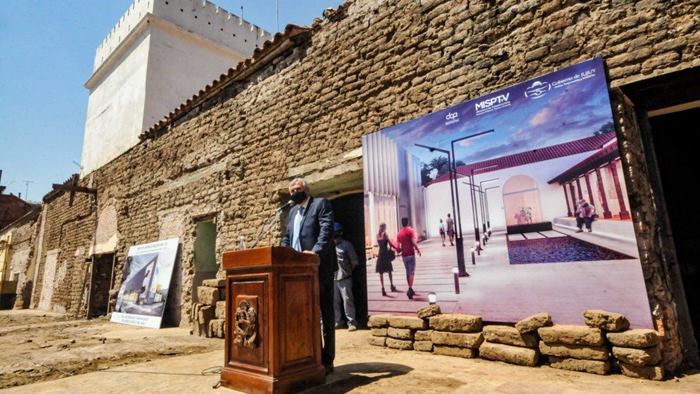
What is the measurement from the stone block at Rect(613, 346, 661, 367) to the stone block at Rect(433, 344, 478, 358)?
119cm

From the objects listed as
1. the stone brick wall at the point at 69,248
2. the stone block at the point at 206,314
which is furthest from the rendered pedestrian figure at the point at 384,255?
the stone brick wall at the point at 69,248

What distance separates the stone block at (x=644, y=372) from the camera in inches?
108

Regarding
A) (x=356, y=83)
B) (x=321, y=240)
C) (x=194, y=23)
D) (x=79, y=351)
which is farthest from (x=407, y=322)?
(x=194, y=23)

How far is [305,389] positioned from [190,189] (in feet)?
23.2

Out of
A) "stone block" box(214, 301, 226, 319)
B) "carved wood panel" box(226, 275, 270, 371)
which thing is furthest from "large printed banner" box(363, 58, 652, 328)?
"stone block" box(214, 301, 226, 319)

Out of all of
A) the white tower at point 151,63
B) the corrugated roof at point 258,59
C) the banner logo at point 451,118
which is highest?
the white tower at point 151,63

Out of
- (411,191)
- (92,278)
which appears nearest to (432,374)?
(411,191)

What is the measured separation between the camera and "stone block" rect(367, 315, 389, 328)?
4.44 meters

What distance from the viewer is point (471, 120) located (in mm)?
4211

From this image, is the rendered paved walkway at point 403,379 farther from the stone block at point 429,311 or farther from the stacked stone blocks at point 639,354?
the stone block at point 429,311

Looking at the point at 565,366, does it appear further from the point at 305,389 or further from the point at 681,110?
the point at 681,110

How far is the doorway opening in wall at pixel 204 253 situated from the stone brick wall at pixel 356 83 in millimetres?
154

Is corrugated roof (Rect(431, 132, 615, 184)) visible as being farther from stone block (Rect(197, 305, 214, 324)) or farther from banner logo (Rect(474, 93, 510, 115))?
stone block (Rect(197, 305, 214, 324))

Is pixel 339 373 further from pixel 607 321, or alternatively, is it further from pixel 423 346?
pixel 607 321
